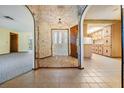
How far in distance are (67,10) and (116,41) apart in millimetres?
4335

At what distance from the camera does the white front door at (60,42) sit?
12.9 metres

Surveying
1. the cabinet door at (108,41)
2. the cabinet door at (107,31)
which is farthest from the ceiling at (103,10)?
the cabinet door at (108,41)

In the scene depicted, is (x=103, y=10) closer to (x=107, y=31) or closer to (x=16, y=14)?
(x=107, y=31)

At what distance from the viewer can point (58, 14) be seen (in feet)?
31.6

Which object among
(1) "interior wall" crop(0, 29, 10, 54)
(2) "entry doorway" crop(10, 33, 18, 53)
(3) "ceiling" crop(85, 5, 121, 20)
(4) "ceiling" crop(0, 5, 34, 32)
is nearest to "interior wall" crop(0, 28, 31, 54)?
(1) "interior wall" crop(0, 29, 10, 54)

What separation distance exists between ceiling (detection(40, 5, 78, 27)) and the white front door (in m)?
1.89

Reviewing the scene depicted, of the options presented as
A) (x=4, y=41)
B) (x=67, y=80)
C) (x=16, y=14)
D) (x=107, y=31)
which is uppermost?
(x=16, y=14)

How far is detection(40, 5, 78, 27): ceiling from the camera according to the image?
28.3 feet

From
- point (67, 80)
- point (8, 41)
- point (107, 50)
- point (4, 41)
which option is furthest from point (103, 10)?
point (8, 41)

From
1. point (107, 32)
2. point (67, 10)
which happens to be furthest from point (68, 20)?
point (107, 32)

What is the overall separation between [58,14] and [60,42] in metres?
4.01

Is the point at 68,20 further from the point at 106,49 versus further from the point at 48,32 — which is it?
the point at 106,49

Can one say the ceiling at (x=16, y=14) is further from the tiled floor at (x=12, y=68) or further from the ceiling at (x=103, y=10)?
the ceiling at (x=103, y=10)

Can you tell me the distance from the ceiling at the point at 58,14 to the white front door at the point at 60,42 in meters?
1.89
